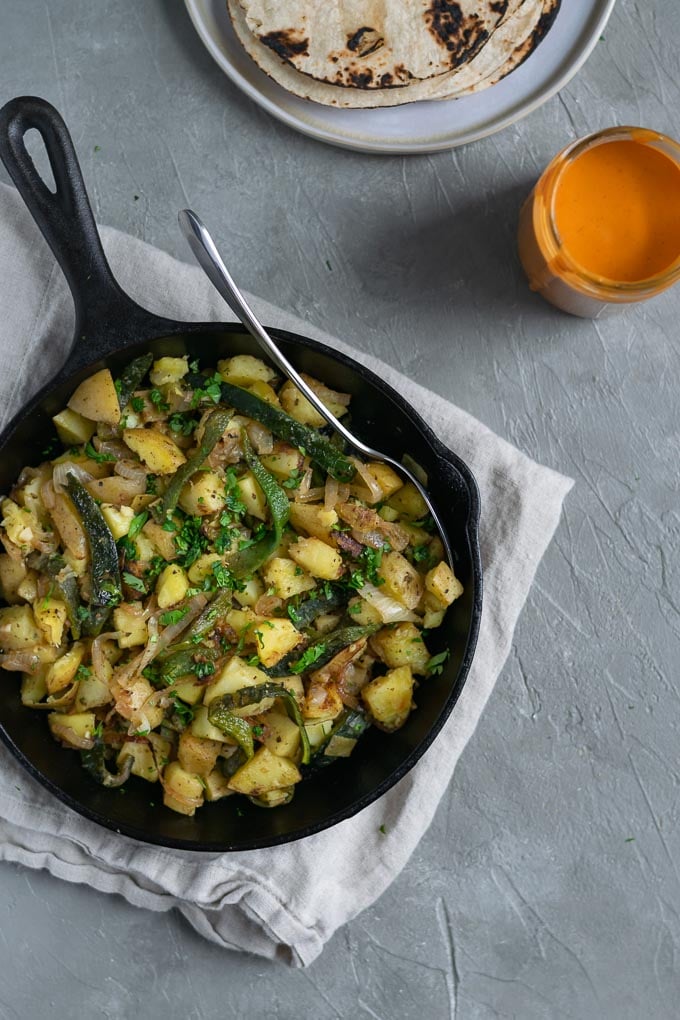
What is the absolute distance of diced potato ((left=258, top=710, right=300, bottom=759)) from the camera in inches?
99.1

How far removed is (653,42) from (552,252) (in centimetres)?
97

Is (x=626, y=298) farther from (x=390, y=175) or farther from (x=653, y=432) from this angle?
(x=390, y=175)

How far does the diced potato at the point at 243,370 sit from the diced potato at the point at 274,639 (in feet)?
2.39

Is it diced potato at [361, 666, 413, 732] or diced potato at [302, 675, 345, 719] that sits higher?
diced potato at [302, 675, 345, 719]

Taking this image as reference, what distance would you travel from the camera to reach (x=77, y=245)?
2.51 metres

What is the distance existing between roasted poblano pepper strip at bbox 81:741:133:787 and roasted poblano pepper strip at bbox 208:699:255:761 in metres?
0.33

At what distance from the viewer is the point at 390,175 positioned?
2.96m

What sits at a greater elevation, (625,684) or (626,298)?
(626,298)

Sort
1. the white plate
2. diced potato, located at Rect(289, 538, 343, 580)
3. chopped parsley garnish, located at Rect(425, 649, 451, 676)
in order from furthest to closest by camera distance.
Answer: the white plate → chopped parsley garnish, located at Rect(425, 649, 451, 676) → diced potato, located at Rect(289, 538, 343, 580)

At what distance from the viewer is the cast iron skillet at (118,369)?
243cm

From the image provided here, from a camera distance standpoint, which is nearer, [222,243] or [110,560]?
[110,560]

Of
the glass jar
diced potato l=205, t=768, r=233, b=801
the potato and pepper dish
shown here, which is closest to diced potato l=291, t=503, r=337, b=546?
the potato and pepper dish

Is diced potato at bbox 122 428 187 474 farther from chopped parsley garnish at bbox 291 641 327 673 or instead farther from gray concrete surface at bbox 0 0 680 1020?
gray concrete surface at bbox 0 0 680 1020

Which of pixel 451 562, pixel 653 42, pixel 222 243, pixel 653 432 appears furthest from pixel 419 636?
pixel 653 42
